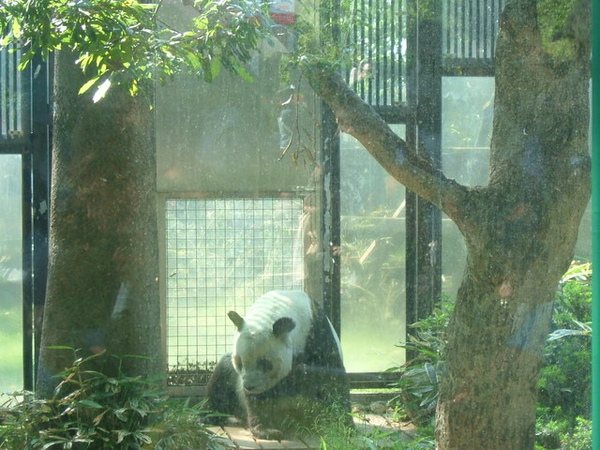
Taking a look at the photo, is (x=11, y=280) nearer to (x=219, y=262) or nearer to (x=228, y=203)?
(x=219, y=262)

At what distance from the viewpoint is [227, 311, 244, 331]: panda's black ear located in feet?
13.4

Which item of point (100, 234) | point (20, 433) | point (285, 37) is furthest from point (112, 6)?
point (20, 433)

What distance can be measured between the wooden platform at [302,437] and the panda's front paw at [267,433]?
0.03 m

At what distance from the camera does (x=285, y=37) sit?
150 inches

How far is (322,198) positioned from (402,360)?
3.38 feet

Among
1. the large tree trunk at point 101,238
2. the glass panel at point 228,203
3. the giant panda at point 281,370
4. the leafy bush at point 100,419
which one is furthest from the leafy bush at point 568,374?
the large tree trunk at point 101,238

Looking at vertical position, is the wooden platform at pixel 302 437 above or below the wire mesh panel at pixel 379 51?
below

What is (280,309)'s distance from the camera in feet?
14.0

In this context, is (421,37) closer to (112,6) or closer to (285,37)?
(285,37)

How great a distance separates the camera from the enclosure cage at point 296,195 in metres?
3.95

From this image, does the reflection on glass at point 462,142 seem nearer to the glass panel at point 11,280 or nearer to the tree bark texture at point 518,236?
the tree bark texture at point 518,236

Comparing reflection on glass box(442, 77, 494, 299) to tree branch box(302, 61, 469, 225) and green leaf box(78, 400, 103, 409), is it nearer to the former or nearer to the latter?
tree branch box(302, 61, 469, 225)

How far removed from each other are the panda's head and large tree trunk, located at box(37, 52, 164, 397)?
0.57m

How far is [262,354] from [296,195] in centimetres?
104
